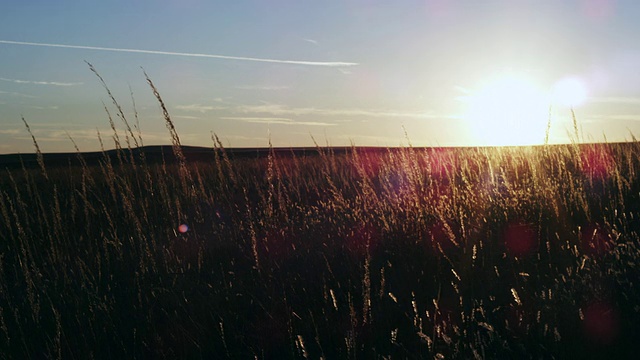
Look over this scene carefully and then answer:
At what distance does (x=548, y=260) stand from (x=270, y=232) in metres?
2.36

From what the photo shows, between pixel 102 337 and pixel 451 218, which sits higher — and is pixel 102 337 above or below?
below

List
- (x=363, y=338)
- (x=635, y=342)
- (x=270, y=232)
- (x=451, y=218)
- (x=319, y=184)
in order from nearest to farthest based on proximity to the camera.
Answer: (x=635, y=342) < (x=363, y=338) < (x=451, y=218) < (x=270, y=232) < (x=319, y=184)

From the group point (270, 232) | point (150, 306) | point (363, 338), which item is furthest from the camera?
point (270, 232)

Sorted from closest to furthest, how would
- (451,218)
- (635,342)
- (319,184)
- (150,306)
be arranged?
(635,342) < (150,306) < (451,218) < (319,184)

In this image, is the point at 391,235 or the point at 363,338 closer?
the point at 363,338

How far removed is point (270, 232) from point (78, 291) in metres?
1.69

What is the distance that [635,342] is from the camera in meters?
2.45

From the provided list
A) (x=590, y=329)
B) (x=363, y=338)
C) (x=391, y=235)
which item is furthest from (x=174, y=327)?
(x=590, y=329)

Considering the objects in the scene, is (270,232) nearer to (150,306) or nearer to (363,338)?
(150,306)

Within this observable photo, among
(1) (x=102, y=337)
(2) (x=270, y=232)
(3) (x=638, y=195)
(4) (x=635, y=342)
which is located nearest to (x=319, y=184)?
(2) (x=270, y=232)

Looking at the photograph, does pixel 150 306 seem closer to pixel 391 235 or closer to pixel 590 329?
pixel 391 235

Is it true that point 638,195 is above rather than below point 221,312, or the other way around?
above

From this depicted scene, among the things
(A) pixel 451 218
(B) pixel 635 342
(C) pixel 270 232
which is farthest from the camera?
(C) pixel 270 232

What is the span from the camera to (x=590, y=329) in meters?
2.54
